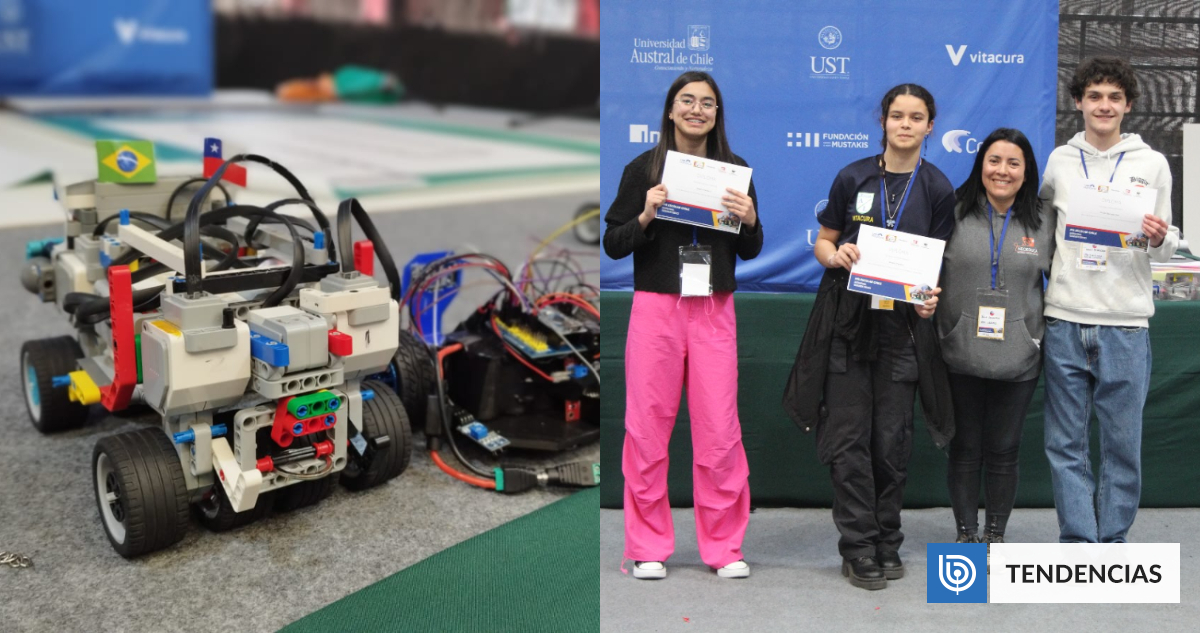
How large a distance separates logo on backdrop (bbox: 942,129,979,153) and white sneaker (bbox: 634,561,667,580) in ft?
4.17

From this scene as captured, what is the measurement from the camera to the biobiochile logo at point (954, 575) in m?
2.23

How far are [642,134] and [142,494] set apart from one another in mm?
1559

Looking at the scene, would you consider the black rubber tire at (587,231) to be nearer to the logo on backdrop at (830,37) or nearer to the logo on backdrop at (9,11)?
the logo on backdrop at (830,37)

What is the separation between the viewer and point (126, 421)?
12.4ft

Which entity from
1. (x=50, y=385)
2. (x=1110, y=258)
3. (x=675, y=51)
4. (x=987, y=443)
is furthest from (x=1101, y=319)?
(x=50, y=385)

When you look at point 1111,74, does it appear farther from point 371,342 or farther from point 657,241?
point 371,342

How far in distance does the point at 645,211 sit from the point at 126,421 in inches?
93.7

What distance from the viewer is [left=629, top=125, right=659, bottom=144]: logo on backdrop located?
2693 millimetres

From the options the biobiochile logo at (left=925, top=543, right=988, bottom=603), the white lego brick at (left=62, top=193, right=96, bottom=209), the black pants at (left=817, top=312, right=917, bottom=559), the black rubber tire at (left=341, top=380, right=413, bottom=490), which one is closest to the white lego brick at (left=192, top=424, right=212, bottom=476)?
the black rubber tire at (left=341, top=380, right=413, bottom=490)

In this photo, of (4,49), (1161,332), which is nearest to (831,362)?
(1161,332)

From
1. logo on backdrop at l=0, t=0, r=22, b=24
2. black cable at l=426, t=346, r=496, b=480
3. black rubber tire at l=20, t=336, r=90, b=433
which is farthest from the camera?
logo on backdrop at l=0, t=0, r=22, b=24

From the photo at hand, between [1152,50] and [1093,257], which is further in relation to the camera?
[1152,50]

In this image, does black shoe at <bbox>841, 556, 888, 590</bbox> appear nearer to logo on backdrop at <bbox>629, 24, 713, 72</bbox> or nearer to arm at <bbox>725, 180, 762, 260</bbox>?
arm at <bbox>725, 180, 762, 260</bbox>

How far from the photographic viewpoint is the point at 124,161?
3484 mm
